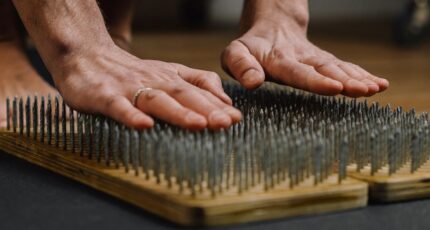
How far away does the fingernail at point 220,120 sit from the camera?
3.20ft

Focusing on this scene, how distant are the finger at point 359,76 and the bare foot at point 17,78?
533 millimetres

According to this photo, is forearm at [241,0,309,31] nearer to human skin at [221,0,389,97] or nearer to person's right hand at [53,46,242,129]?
human skin at [221,0,389,97]

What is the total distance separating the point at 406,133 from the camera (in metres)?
1.01

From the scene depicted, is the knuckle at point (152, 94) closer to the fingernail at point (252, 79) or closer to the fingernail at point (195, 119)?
the fingernail at point (195, 119)

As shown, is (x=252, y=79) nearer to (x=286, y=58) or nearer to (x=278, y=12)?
(x=286, y=58)

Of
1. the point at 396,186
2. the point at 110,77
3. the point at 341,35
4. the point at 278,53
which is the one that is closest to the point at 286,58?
the point at 278,53

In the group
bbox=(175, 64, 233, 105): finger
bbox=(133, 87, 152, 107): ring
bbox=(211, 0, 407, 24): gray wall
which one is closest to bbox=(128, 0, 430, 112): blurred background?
bbox=(211, 0, 407, 24): gray wall

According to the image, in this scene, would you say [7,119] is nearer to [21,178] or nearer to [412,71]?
[21,178]

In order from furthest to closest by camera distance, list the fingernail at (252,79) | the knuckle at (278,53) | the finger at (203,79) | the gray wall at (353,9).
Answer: the gray wall at (353,9) < the knuckle at (278,53) < the fingernail at (252,79) < the finger at (203,79)

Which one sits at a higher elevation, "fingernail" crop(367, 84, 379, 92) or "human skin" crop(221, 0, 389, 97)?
"human skin" crop(221, 0, 389, 97)

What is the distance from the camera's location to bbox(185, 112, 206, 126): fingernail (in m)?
0.97

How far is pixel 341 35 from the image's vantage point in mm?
3562

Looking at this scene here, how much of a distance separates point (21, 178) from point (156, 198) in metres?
0.27

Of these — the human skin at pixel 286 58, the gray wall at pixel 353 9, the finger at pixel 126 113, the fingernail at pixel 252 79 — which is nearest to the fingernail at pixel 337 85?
the human skin at pixel 286 58
